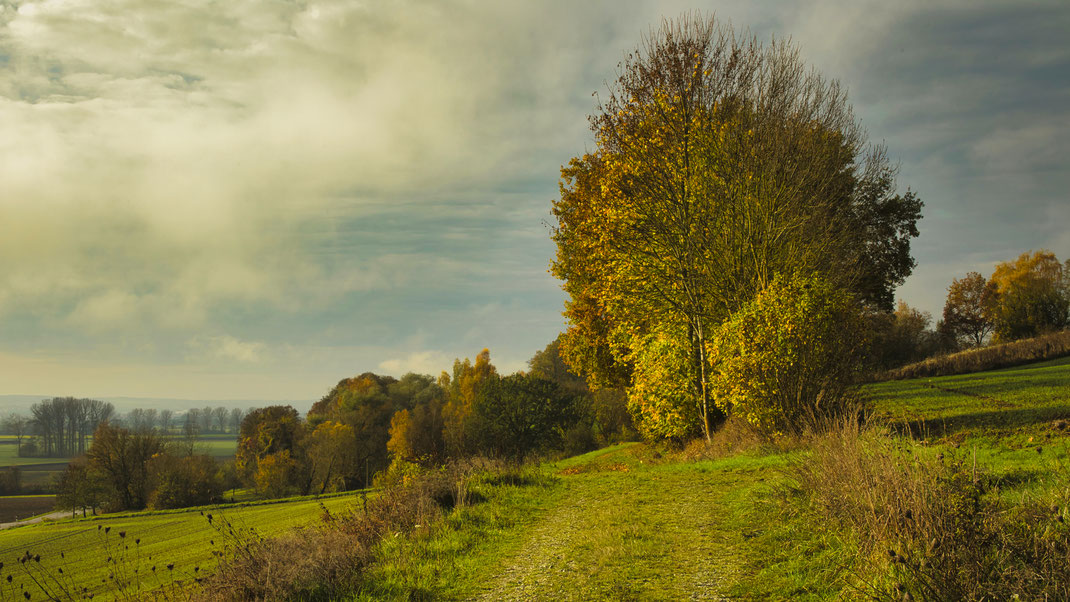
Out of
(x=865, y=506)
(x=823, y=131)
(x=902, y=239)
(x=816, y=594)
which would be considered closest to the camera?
(x=816, y=594)

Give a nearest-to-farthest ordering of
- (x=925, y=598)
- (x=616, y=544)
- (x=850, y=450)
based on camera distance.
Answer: (x=925, y=598), (x=850, y=450), (x=616, y=544)

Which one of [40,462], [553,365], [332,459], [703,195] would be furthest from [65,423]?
[703,195]

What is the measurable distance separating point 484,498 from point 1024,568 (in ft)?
28.2

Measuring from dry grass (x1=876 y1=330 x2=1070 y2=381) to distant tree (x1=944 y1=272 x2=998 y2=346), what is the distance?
3498cm

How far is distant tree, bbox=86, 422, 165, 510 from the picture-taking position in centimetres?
5712

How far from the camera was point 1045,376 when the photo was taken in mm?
21094

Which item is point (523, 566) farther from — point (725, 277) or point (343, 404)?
point (343, 404)

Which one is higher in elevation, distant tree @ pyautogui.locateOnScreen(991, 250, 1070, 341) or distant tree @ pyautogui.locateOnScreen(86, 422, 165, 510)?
distant tree @ pyautogui.locateOnScreen(991, 250, 1070, 341)

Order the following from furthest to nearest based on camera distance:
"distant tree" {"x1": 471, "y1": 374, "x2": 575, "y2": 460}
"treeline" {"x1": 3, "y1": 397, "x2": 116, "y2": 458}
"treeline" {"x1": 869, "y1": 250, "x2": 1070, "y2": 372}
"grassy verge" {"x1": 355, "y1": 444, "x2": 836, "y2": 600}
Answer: "treeline" {"x1": 3, "y1": 397, "x2": 116, "y2": 458} < "treeline" {"x1": 869, "y1": 250, "x2": 1070, "y2": 372} < "distant tree" {"x1": 471, "y1": 374, "x2": 575, "y2": 460} < "grassy verge" {"x1": 355, "y1": 444, "x2": 836, "y2": 600}

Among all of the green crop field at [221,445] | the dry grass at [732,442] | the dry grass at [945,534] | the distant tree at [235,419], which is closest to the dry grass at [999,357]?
the dry grass at [732,442]

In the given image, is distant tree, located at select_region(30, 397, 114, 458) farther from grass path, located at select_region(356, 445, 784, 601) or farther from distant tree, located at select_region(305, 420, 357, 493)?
grass path, located at select_region(356, 445, 784, 601)

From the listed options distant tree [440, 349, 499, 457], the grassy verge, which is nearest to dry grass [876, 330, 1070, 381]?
the grassy verge

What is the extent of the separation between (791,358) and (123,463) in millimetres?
67705

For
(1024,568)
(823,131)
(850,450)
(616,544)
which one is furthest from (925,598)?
(823,131)
